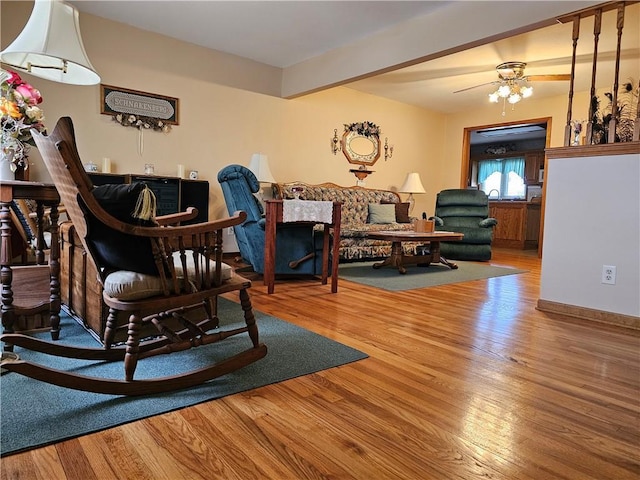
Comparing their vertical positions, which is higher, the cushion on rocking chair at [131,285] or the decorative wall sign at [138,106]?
the decorative wall sign at [138,106]

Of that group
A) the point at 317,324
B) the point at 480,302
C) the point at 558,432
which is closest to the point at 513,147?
the point at 480,302

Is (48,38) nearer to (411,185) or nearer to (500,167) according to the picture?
(411,185)

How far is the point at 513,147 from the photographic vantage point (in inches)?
382

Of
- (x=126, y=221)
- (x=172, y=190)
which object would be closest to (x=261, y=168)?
(x=172, y=190)

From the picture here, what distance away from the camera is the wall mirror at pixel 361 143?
636 cm

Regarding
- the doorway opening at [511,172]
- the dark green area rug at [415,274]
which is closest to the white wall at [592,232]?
the dark green area rug at [415,274]

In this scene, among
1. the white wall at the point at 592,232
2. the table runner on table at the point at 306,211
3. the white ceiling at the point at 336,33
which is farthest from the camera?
the white ceiling at the point at 336,33

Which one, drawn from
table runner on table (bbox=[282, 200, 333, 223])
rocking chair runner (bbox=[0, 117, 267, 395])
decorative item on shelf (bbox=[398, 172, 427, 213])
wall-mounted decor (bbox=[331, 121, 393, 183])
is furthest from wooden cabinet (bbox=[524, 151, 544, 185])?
rocking chair runner (bbox=[0, 117, 267, 395])

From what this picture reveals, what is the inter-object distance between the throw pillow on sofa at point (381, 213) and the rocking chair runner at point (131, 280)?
14.0 feet

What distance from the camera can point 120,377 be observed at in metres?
1.59

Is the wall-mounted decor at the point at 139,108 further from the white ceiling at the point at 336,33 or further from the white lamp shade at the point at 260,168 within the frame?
the white lamp shade at the point at 260,168

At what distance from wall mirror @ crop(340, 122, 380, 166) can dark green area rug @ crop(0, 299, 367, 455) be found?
4.56m

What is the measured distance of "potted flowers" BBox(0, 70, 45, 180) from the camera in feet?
6.51

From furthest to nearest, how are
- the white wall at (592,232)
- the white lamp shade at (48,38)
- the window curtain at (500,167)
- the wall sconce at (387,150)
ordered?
the window curtain at (500,167), the wall sconce at (387,150), the white wall at (592,232), the white lamp shade at (48,38)
